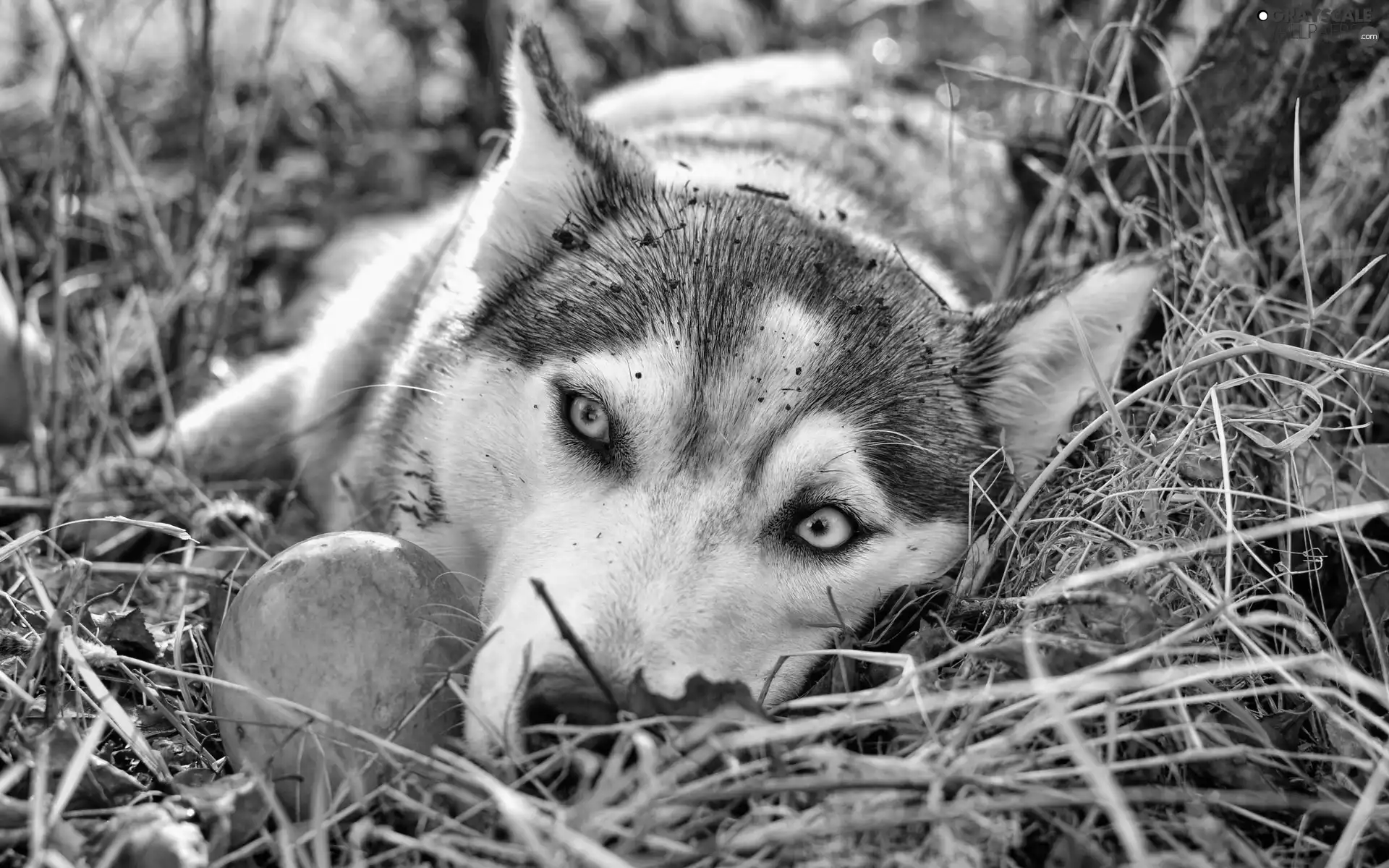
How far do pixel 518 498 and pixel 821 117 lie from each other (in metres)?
2.51

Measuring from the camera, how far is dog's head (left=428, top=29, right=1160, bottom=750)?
2246 millimetres

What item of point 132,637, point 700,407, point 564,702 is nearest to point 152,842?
point 564,702

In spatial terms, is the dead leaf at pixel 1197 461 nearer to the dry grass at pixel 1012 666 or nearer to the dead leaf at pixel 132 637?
the dry grass at pixel 1012 666

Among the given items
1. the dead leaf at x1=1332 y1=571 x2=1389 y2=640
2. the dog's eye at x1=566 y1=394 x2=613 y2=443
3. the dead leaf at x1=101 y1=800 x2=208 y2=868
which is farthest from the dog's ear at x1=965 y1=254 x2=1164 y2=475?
the dead leaf at x1=101 y1=800 x2=208 y2=868

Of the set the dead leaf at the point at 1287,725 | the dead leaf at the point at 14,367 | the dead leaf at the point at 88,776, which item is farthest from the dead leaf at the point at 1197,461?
the dead leaf at the point at 14,367

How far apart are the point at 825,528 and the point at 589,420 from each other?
0.57 metres

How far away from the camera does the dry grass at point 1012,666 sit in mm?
1702

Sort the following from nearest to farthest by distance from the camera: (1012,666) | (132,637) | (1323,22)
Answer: (1012,666) → (132,637) → (1323,22)

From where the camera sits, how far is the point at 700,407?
2.42 m

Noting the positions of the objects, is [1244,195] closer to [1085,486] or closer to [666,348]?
[1085,486]

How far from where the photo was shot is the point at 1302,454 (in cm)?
276

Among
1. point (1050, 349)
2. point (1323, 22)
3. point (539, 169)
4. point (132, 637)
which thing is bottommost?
point (132, 637)

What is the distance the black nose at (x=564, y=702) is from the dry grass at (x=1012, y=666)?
6 cm

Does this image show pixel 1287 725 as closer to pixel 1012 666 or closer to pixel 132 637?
pixel 1012 666
